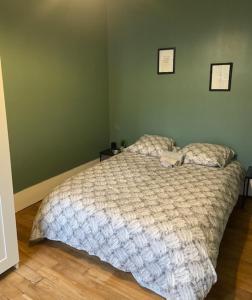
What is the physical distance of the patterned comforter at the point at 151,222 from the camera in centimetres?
175

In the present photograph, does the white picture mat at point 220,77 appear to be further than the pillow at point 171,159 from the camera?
Yes

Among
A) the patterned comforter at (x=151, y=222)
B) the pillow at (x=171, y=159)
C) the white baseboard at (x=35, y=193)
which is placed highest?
the pillow at (x=171, y=159)

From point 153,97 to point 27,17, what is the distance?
1.86 m

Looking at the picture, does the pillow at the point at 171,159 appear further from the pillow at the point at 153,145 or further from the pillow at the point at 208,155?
the pillow at the point at 153,145

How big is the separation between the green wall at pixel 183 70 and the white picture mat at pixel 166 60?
0.26ft

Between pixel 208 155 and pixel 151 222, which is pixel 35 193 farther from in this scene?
pixel 208 155

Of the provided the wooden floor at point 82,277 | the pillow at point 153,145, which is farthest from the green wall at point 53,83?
the wooden floor at point 82,277

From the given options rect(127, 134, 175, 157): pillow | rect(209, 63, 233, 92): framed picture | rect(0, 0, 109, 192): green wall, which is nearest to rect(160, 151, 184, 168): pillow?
rect(127, 134, 175, 157): pillow

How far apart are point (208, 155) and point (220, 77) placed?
1004 mm

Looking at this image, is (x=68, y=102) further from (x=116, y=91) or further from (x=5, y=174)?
(x=5, y=174)

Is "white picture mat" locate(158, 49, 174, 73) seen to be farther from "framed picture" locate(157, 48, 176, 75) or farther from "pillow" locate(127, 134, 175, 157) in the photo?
"pillow" locate(127, 134, 175, 157)

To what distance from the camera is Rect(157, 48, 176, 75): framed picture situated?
3.54 meters

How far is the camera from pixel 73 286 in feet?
6.48

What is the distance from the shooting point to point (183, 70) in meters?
3.52
